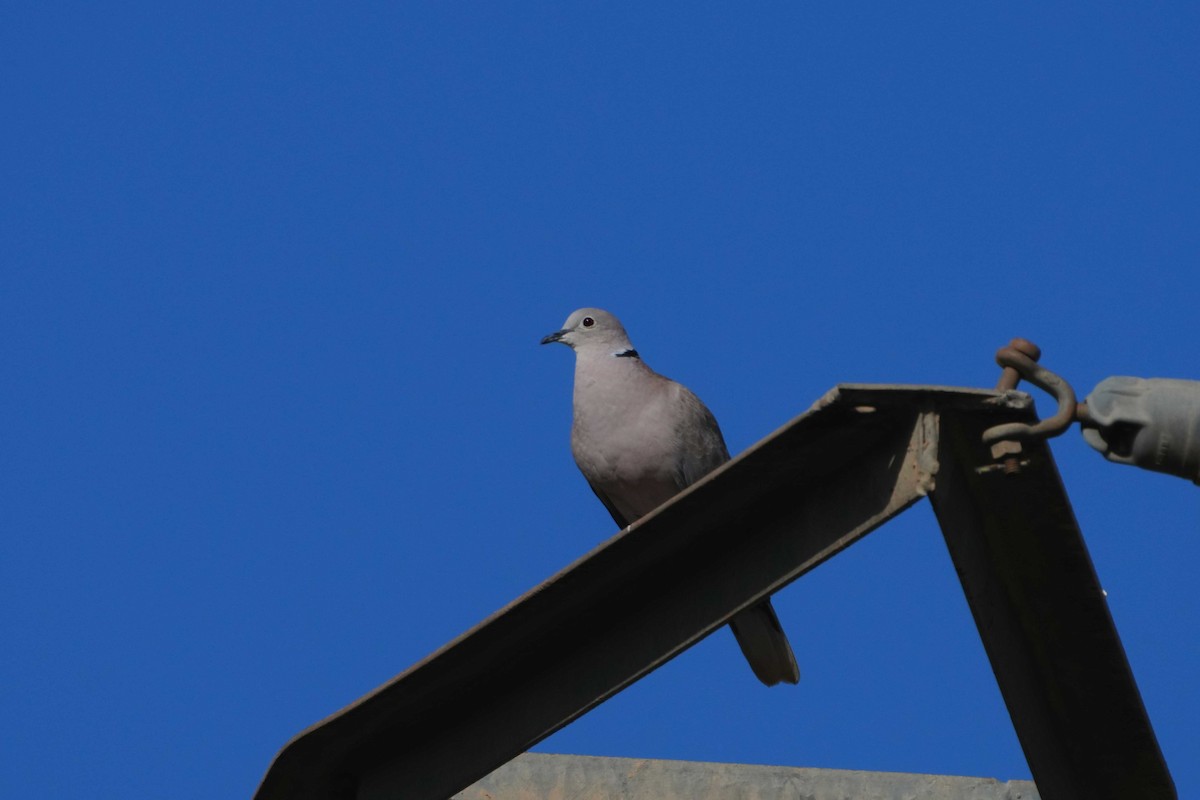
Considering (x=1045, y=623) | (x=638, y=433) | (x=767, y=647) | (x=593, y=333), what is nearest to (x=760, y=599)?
(x=1045, y=623)

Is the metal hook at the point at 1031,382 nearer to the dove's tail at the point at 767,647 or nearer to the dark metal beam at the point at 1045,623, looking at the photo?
the dark metal beam at the point at 1045,623

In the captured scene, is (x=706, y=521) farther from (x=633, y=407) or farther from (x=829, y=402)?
(x=633, y=407)

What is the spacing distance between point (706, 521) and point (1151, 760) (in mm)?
1252

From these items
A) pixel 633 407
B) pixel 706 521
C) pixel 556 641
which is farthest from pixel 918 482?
pixel 633 407

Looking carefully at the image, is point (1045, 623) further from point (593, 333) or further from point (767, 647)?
point (593, 333)

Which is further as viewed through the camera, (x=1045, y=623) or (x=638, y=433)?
(x=638, y=433)

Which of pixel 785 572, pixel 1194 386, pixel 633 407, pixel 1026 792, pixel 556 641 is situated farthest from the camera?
pixel 633 407

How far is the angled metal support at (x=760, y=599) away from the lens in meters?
3.47

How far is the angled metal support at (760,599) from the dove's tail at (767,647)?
3528 mm

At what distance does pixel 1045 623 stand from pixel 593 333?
491 cm

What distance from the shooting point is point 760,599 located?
12.1 ft

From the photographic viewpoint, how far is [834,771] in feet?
19.9

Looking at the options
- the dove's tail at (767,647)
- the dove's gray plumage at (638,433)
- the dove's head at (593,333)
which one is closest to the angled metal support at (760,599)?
the dove's tail at (767,647)

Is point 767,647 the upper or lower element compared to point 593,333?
lower
